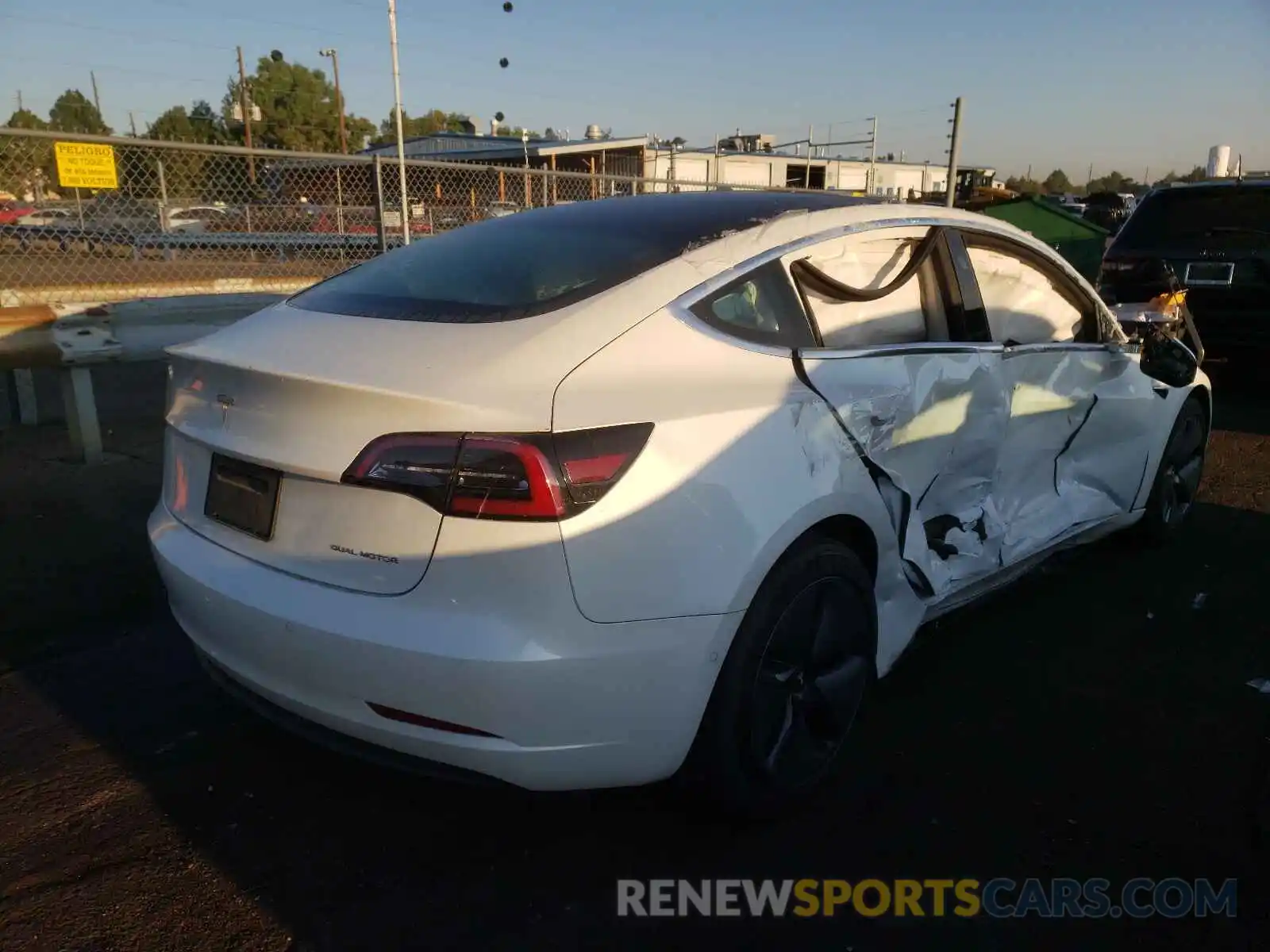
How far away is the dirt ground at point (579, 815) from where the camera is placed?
7.28 feet

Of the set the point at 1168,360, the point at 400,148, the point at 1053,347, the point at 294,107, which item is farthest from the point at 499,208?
the point at 294,107

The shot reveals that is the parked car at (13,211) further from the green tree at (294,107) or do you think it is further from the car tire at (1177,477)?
the green tree at (294,107)

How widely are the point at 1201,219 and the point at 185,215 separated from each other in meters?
8.87

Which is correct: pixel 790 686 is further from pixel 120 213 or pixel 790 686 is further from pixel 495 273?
pixel 120 213

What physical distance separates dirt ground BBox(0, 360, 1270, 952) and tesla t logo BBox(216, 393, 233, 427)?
1068 millimetres

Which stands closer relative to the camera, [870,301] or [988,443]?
[870,301]

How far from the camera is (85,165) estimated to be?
620cm

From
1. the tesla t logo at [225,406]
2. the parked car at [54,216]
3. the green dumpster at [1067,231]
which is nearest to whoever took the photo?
the tesla t logo at [225,406]

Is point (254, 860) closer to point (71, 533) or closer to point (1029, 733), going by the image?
point (1029, 733)

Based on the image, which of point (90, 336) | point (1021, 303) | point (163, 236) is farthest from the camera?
point (163, 236)

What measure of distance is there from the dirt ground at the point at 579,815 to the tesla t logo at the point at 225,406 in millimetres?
1068

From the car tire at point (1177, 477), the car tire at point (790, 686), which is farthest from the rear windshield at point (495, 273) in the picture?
the car tire at point (1177, 477)

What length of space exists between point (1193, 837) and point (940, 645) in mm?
1244

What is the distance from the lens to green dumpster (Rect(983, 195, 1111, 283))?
14.2 m
